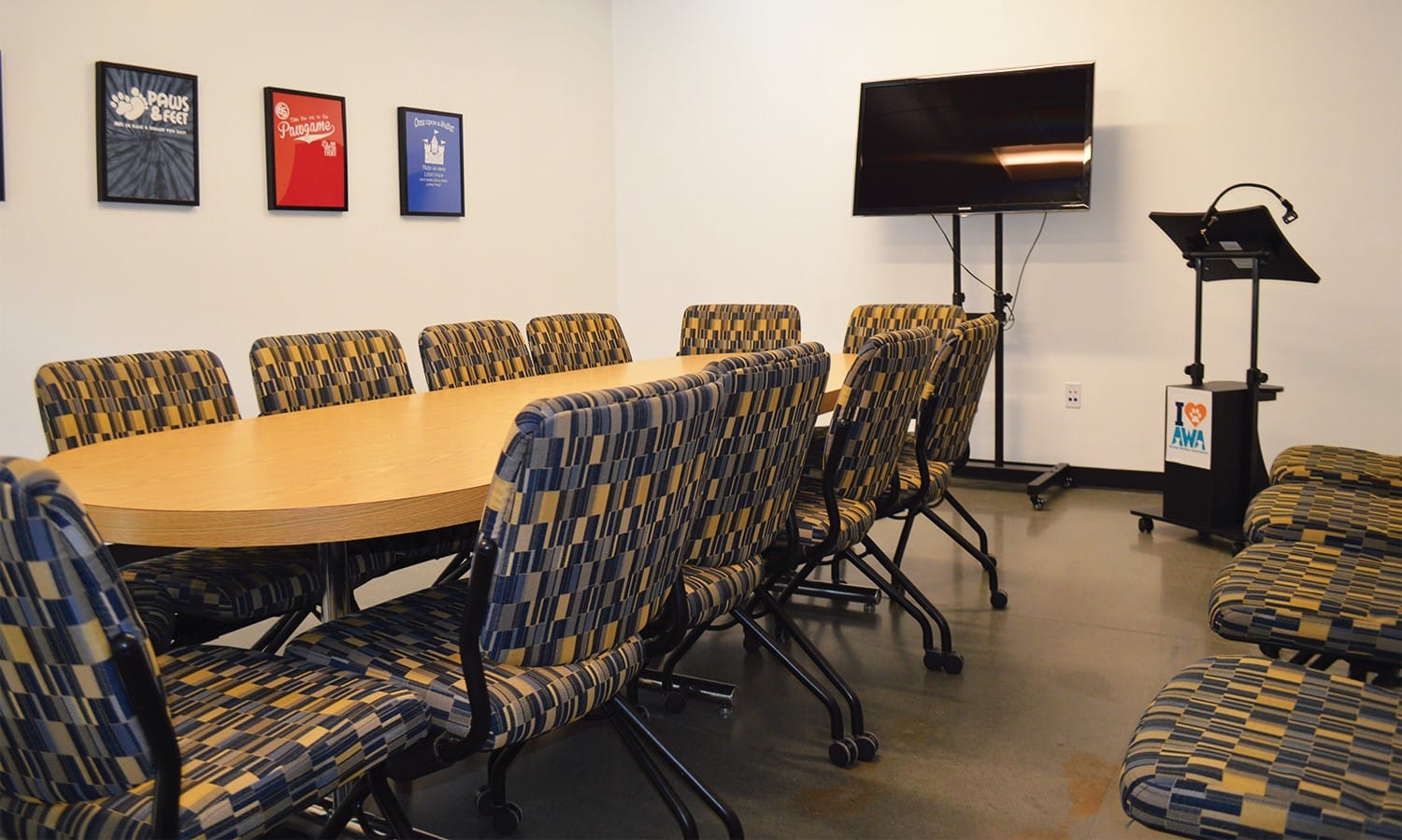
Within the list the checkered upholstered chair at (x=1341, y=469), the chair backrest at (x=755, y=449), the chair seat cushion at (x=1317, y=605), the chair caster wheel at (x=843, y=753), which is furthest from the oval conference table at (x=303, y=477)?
the checkered upholstered chair at (x=1341, y=469)

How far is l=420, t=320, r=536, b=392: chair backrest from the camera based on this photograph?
141 inches

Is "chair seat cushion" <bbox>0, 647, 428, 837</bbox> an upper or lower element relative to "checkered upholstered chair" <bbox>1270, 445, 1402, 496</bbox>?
lower

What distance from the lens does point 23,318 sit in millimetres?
4016

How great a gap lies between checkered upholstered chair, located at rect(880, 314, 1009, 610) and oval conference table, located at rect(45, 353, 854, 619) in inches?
48.5

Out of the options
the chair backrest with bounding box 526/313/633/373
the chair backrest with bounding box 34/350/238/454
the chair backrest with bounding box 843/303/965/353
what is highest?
the chair backrest with bounding box 843/303/965/353

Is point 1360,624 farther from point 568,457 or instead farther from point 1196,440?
point 1196,440

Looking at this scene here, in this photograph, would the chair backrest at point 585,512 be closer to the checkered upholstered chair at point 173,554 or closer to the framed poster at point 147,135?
the checkered upholstered chair at point 173,554

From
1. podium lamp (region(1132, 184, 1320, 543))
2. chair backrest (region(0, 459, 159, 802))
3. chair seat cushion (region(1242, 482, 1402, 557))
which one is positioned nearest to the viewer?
chair backrest (region(0, 459, 159, 802))

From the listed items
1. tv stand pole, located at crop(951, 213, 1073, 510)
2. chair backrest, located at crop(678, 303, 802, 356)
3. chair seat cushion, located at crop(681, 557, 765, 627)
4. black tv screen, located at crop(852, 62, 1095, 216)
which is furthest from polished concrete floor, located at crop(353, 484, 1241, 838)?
black tv screen, located at crop(852, 62, 1095, 216)

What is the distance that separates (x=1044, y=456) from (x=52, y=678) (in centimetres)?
526

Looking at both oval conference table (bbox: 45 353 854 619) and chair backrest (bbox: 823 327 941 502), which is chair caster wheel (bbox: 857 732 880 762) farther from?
oval conference table (bbox: 45 353 854 619)

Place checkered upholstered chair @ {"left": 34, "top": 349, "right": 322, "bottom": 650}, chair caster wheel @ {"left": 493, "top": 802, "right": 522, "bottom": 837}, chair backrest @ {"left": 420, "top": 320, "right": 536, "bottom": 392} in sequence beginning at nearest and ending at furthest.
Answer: chair caster wheel @ {"left": 493, "top": 802, "right": 522, "bottom": 837} < checkered upholstered chair @ {"left": 34, "top": 349, "right": 322, "bottom": 650} < chair backrest @ {"left": 420, "top": 320, "right": 536, "bottom": 392}

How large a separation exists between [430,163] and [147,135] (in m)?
1.59

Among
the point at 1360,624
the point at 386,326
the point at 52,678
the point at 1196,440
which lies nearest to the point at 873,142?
the point at 1196,440
